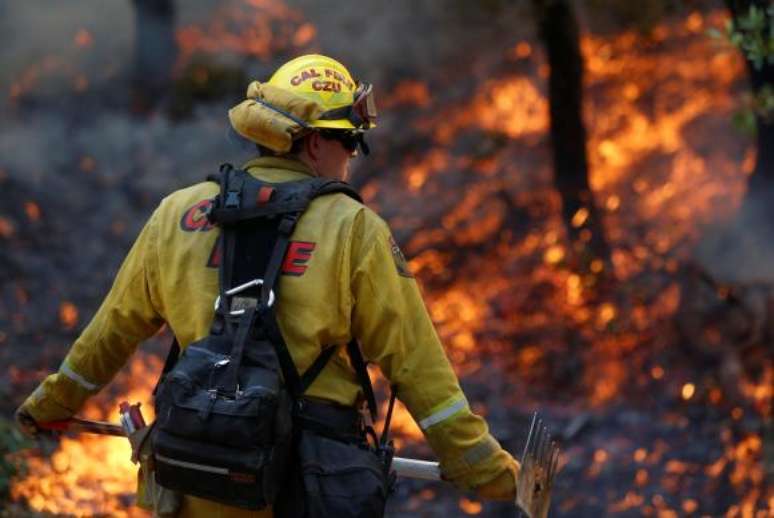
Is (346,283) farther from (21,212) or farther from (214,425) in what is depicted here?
(21,212)

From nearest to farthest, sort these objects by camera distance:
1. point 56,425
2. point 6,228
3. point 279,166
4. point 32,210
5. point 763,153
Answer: point 279,166 → point 56,425 → point 763,153 → point 6,228 → point 32,210

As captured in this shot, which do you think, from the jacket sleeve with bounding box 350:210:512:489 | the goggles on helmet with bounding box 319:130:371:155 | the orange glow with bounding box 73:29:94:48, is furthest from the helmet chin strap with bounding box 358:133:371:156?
the orange glow with bounding box 73:29:94:48

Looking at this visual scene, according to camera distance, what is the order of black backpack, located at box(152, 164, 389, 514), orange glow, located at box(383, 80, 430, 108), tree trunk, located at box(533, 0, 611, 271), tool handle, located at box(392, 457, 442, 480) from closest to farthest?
black backpack, located at box(152, 164, 389, 514)
tool handle, located at box(392, 457, 442, 480)
tree trunk, located at box(533, 0, 611, 271)
orange glow, located at box(383, 80, 430, 108)

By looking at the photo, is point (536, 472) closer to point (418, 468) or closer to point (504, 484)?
point (504, 484)

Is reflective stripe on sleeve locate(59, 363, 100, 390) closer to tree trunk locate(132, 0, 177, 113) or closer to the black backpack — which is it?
the black backpack

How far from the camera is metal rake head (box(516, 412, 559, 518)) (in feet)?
12.1

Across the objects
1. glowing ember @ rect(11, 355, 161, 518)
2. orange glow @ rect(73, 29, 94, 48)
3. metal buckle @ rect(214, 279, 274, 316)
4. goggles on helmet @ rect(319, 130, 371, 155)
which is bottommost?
glowing ember @ rect(11, 355, 161, 518)

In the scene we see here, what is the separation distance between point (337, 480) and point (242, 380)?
42 centimetres

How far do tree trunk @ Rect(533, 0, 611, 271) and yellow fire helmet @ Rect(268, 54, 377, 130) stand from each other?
578 centimetres

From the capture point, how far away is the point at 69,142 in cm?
1273

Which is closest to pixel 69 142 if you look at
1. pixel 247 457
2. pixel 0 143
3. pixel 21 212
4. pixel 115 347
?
pixel 0 143

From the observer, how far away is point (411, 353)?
3.54 m

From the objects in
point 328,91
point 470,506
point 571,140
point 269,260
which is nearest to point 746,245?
point 571,140

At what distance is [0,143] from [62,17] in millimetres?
2529
